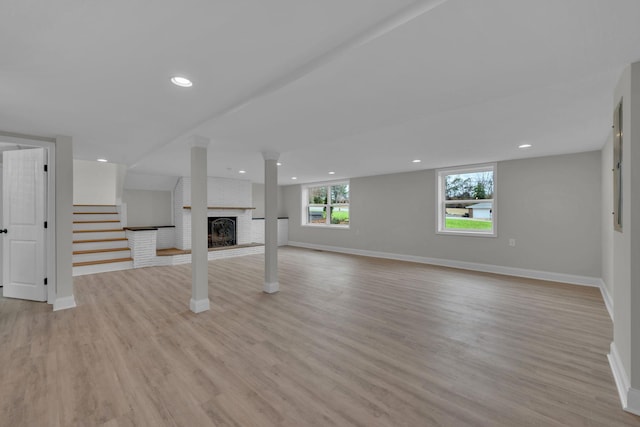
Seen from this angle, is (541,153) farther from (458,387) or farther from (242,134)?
(242,134)

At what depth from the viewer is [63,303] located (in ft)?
10.8

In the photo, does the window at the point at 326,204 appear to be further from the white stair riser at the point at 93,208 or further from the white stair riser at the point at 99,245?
the white stair riser at the point at 93,208

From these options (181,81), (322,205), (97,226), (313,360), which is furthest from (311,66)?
(322,205)

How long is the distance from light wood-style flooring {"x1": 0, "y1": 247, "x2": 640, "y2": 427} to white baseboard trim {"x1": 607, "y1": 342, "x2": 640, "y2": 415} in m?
0.05

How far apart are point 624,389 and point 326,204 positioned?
23.2ft

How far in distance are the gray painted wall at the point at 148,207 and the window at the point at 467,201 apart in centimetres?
680

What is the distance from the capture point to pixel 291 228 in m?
9.18

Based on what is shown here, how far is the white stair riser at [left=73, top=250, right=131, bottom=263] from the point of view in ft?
16.6

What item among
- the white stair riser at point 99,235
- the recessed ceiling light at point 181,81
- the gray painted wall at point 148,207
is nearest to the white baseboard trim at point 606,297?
the recessed ceiling light at point 181,81

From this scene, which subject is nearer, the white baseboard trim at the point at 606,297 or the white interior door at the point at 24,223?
the white baseboard trim at the point at 606,297

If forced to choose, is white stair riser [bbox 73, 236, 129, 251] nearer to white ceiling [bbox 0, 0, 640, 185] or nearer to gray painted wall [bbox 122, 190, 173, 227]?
gray painted wall [bbox 122, 190, 173, 227]

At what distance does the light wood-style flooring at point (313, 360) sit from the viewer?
1.59 metres

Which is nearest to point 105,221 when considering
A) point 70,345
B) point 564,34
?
point 70,345

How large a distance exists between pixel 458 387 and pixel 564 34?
216 cm
